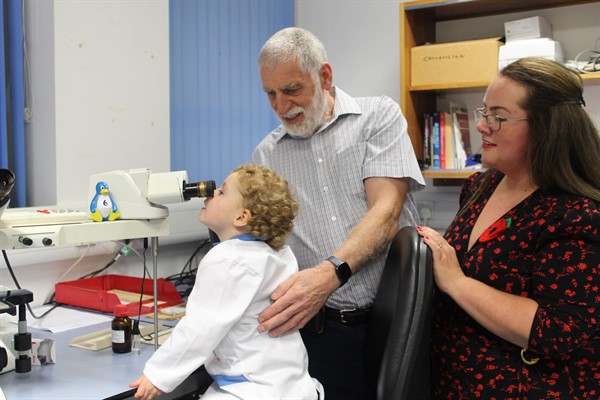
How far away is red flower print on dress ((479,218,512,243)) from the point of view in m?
1.42

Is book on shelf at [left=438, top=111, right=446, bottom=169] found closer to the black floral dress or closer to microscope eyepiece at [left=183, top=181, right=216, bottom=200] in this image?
the black floral dress

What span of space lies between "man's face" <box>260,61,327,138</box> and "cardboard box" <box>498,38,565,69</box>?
1.34 meters

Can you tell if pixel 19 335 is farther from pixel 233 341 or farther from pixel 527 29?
pixel 527 29

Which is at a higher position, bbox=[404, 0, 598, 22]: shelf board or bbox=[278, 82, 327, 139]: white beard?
bbox=[404, 0, 598, 22]: shelf board

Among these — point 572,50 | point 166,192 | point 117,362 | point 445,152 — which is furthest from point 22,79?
point 572,50

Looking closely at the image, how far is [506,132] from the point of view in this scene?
1.42 metres

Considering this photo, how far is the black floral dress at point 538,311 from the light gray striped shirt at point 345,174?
0.35 metres

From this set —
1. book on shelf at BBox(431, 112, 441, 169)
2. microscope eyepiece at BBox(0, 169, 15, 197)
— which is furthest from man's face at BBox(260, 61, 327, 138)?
book on shelf at BBox(431, 112, 441, 169)

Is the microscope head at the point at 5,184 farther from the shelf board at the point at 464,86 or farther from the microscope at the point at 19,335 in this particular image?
the shelf board at the point at 464,86

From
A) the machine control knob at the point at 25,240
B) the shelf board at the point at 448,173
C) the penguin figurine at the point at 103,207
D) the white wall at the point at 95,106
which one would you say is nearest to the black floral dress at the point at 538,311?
the penguin figurine at the point at 103,207

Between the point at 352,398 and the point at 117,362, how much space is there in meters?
0.68

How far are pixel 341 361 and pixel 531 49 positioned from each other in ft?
5.99

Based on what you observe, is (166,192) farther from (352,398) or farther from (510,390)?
(510,390)

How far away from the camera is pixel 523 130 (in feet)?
4.60
